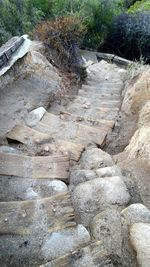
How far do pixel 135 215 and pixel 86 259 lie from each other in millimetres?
514

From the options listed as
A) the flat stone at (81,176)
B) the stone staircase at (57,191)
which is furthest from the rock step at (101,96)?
the flat stone at (81,176)

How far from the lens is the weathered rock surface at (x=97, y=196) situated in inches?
99.9

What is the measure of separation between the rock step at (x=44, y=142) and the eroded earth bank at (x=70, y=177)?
0.03 feet

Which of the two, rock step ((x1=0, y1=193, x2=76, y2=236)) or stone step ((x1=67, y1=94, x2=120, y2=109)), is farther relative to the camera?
stone step ((x1=67, y1=94, x2=120, y2=109))

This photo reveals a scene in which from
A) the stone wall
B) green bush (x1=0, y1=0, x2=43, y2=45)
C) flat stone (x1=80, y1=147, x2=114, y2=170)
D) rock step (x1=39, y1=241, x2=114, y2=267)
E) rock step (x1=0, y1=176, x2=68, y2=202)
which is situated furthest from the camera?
green bush (x1=0, y1=0, x2=43, y2=45)

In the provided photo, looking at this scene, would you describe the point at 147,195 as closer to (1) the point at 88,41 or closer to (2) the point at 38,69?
(2) the point at 38,69

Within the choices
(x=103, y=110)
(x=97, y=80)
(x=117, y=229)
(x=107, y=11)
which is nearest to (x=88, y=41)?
(x=107, y=11)

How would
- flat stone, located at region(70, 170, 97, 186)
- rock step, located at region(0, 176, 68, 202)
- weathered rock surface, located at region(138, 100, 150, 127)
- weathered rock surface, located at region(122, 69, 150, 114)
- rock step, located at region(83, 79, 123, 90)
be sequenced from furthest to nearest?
rock step, located at region(83, 79, 123, 90), weathered rock surface, located at region(122, 69, 150, 114), weathered rock surface, located at region(138, 100, 150, 127), flat stone, located at region(70, 170, 97, 186), rock step, located at region(0, 176, 68, 202)

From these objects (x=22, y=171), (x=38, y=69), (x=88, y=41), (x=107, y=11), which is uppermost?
(x=22, y=171)

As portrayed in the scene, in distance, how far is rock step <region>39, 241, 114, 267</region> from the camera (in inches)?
75.3

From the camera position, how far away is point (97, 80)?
23.3 ft

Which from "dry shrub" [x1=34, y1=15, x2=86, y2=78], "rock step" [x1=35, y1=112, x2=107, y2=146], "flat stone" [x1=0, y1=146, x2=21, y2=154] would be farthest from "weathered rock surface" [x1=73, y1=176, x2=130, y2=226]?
"dry shrub" [x1=34, y1=15, x2=86, y2=78]

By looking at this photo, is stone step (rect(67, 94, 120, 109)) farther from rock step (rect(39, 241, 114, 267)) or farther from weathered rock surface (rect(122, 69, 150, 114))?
rock step (rect(39, 241, 114, 267))

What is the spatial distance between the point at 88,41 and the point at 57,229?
881 cm
